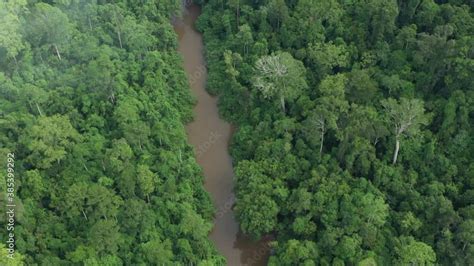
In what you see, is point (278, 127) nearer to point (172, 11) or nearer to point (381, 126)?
point (381, 126)

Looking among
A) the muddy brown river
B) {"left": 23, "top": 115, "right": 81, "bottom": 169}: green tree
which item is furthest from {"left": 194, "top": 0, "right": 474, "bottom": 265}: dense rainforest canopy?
{"left": 23, "top": 115, "right": 81, "bottom": 169}: green tree

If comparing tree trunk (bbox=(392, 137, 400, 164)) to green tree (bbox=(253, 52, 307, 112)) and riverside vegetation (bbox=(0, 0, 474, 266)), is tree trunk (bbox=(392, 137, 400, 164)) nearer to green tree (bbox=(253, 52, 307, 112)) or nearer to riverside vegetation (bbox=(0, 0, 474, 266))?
riverside vegetation (bbox=(0, 0, 474, 266))

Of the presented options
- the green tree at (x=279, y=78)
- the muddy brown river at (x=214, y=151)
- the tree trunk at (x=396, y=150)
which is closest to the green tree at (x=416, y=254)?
the tree trunk at (x=396, y=150)

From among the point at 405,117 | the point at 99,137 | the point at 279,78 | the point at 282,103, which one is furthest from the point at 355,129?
the point at 99,137

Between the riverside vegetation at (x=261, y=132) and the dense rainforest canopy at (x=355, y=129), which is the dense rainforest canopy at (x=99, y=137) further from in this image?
the dense rainforest canopy at (x=355, y=129)


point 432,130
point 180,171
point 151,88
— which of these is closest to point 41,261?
point 180,171

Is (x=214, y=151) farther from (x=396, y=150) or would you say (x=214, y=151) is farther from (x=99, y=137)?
(x=396, y=150)
